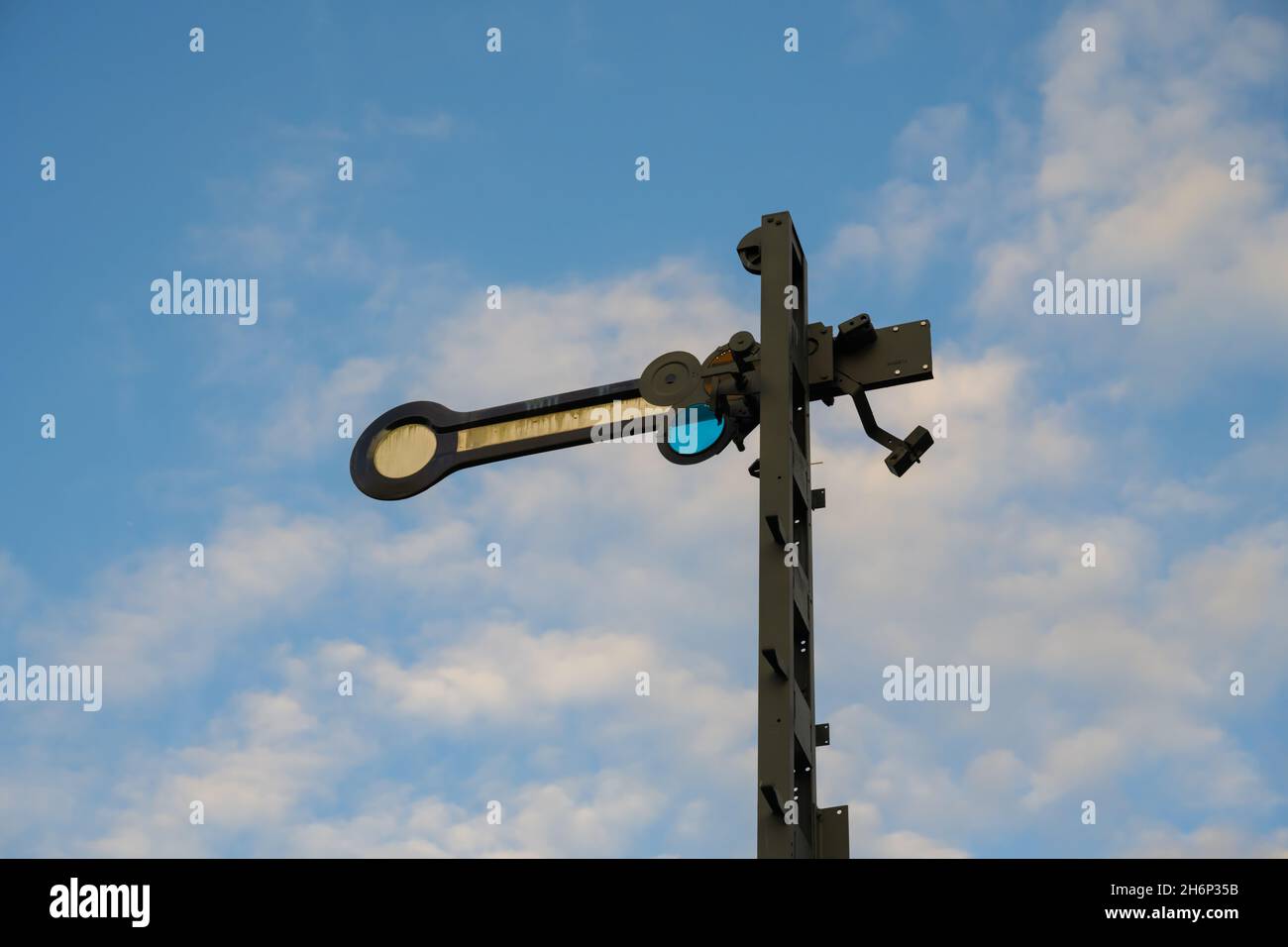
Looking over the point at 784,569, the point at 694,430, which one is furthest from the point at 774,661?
the point at 694,430

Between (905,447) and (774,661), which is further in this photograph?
(905,447)

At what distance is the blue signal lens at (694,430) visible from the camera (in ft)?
31.0

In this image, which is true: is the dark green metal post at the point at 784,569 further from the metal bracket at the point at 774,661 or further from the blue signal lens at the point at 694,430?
the blue signal lens at the point at 694,430

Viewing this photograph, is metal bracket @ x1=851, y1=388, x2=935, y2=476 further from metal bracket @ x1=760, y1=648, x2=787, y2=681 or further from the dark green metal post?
metal bracket @ x1=760, y1=648, x2=787, y2=681

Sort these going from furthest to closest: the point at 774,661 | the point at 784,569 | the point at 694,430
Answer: the point at 694,430 → the point at 784,569 → the point at 774,661

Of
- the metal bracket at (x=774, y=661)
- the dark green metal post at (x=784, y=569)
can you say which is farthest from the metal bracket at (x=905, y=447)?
the metal bracket at (x=774, y=661)

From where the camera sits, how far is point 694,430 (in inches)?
376

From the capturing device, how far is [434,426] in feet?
34.0

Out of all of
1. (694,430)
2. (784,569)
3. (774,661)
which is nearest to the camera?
(774,661)

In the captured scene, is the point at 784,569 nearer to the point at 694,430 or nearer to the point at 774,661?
the point at 774,661

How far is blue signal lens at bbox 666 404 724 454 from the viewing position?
9461 millimetres

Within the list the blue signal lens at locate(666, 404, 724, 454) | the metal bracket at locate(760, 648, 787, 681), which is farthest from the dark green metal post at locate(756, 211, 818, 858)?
the blue signal lens at locate(666, 404, 724, 454)
